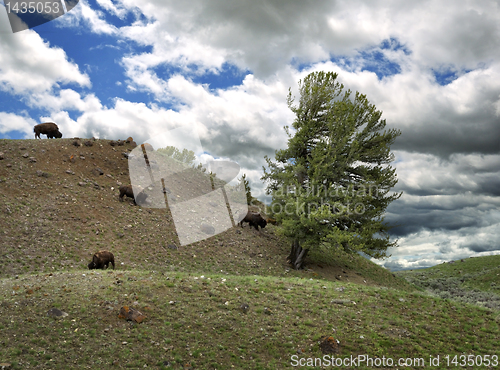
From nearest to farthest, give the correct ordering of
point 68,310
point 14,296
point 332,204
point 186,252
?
point 68,310 → point 14,296 → point 332,204 → point 186,252

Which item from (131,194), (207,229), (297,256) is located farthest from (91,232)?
(297,256)

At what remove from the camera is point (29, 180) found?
25969 millimetres

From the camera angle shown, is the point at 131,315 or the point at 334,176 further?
the point at 334,176

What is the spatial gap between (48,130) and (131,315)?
33.1 m

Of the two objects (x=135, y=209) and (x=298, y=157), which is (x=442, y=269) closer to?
(x=298, y=157)

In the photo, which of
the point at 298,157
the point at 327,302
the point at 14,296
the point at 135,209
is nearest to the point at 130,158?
the point at 135,209

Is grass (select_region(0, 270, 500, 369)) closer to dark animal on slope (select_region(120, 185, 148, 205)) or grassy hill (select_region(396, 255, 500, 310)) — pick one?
dark animal on slope (select_region(120, 185, 148, 205))

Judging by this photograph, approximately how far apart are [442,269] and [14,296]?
2042 inches

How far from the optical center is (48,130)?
117 feet

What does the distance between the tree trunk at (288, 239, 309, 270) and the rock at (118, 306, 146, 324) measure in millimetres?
14913

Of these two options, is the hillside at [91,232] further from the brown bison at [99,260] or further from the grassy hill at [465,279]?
the grassy hill at [465,279]

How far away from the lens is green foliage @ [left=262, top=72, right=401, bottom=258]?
69.7 ft

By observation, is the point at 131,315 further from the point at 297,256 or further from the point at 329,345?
Result: the point at 297,256

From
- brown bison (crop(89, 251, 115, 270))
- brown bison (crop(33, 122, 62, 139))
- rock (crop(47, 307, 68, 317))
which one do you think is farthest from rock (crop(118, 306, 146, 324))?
brown bison (crop(33, 122, 62, 139))
